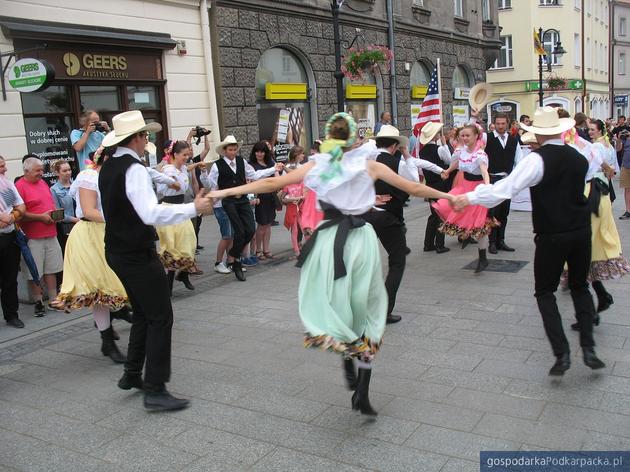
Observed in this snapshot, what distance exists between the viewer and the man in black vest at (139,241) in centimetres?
404

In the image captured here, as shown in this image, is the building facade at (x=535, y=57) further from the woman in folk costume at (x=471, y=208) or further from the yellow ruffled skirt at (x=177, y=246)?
the yellow ruffled skirt at (x=177, y=246)

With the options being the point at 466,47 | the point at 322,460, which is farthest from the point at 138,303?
the point at 466,47

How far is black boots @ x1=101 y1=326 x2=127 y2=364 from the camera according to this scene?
17.8ft

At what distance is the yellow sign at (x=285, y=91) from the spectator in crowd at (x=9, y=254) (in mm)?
9795

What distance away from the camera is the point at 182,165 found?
25.5ft

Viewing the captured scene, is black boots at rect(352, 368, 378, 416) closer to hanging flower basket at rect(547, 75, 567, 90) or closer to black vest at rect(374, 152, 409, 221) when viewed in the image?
black vest at rect(374, 152, 409, 221)

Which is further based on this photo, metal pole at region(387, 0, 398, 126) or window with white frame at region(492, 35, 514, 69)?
window with white frame at region(492, 35, 514, 69)

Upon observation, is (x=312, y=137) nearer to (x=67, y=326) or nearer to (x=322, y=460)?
(x=67, y=326)

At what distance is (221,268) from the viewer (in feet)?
29.2

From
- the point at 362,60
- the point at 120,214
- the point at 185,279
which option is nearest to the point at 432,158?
the point at 185,279

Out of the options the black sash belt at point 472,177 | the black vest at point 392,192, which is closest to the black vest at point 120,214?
the black vest at point 392,192

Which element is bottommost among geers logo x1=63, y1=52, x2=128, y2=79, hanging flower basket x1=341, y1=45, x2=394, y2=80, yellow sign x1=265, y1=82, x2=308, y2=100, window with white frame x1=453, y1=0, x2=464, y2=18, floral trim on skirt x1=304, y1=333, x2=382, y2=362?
floral trim on skirt x1=304, y1=333, x2=382, y2=362

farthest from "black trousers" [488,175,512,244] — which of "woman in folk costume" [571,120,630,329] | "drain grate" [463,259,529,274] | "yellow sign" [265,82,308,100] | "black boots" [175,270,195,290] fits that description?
"yellow sign" [265,82,308,100]

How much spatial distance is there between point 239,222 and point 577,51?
42.5 m
